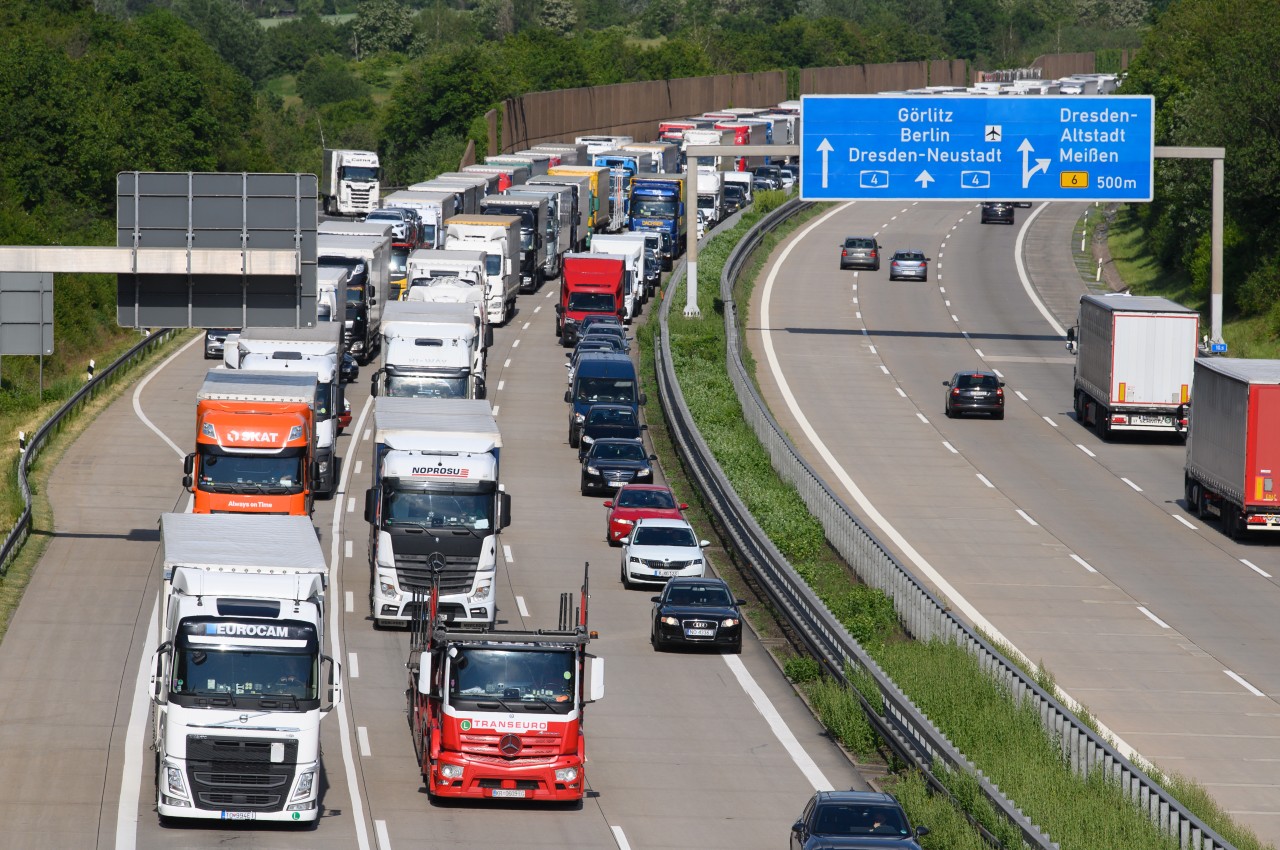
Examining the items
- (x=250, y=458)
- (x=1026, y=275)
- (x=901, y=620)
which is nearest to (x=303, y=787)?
(x=901, y=620)

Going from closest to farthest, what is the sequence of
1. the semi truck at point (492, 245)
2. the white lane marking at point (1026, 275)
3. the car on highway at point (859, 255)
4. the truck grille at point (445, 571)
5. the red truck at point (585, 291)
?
1. the truck grille at point (445, 571)
2. the red truck at point (585, 291)
3. the semi truck at point (492, 245)
4. the white lane marking at point (1026, 275)
5. the car on highway at point (859, 255)

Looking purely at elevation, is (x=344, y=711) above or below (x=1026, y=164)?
below

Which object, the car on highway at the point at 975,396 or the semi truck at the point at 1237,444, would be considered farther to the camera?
the car on highway at the point at 975,396

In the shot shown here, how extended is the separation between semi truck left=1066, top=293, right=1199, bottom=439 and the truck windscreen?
31946mm

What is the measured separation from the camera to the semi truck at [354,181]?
315 ft

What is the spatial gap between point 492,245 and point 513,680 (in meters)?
44.9

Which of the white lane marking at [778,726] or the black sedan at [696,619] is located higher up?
the black sedan at [696,619]

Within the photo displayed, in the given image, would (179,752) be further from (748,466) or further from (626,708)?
(748,466)

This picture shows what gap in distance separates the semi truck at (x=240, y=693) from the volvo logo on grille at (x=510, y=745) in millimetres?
2000

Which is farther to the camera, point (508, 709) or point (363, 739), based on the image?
point (363, 739)

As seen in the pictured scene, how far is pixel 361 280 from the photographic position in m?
57.1

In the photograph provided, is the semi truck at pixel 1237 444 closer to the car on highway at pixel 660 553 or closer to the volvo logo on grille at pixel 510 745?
the car on highway at pixel 660 553

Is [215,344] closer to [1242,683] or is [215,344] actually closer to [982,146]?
[982,146]

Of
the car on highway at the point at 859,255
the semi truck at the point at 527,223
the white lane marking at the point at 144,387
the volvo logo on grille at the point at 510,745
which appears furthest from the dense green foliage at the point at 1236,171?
the volvo logo on grille at the point at 510,745
